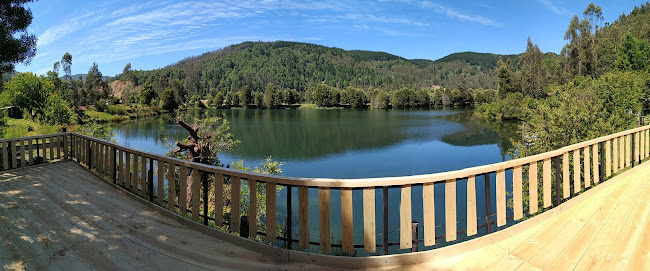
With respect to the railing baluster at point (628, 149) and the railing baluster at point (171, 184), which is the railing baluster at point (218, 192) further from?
the railing baluster at point (628, 149)

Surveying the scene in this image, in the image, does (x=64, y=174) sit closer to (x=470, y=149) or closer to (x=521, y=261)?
(x=521, y=261)

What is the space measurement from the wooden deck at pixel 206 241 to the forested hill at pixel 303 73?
128926 millimetres

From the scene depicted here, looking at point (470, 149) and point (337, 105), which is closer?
point (470, 149)

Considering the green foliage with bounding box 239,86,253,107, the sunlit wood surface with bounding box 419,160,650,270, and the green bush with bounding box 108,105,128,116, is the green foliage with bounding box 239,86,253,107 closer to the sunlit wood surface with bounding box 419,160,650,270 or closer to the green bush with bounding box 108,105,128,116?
the green bush with bounding box 108,105,128,116

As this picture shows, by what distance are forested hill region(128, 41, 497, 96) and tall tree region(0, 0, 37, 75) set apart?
12561 cm

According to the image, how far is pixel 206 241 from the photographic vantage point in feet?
10.3

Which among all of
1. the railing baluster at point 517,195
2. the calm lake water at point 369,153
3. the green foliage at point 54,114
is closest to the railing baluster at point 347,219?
the railing baluster at point 517,195

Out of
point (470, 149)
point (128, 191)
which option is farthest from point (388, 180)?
point (470, 149)

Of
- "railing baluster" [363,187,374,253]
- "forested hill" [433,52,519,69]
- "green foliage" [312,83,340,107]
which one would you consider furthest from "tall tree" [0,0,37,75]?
"forested hill" [433,52,519,69]

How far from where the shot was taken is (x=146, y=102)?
75.7 meters

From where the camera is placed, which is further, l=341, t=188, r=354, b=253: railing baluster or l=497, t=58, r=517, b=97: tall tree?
l=497, t=58, r=517, b=97: tall tree

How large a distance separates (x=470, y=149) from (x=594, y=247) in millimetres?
29378

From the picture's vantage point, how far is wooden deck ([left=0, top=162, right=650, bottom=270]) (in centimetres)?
266

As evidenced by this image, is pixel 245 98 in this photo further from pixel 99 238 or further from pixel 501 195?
pixel 501 195
